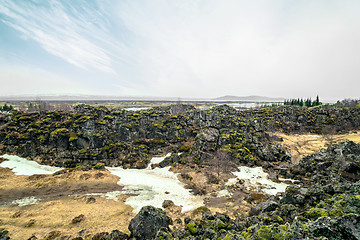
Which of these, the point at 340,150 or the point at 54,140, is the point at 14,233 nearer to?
the point at 54,140

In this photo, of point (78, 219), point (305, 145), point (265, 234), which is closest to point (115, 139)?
point (78, 219)

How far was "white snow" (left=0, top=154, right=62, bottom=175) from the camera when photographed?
41.0 metres

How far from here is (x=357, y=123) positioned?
81.4 meters

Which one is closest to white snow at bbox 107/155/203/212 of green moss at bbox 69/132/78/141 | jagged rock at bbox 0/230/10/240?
jagged rock at bbox 0/230/10/240

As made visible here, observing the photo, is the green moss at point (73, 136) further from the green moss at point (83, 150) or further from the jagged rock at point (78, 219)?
the jagged rock at point (78, 219)

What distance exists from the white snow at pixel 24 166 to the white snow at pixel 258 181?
2119 inches

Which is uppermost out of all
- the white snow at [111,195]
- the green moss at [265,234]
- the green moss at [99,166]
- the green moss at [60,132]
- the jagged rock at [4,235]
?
the green moss at [265,234]

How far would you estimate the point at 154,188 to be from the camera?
36.5 meters

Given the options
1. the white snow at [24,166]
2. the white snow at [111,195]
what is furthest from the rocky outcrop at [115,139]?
the white snow at [111,195]

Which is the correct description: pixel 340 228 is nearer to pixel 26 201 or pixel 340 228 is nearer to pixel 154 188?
pixel 154 188

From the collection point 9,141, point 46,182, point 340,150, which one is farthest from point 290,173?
point 9,141

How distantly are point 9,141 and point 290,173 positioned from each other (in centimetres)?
8908

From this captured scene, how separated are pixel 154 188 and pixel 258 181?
2776 cm

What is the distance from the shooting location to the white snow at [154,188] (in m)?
30.0
